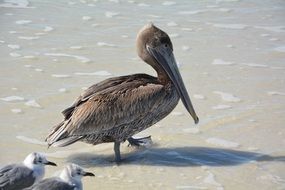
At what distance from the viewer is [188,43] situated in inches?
410

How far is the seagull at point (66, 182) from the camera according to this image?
544 cm

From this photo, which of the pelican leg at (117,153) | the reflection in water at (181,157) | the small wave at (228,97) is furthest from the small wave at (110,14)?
the pelican leg at (117,153)

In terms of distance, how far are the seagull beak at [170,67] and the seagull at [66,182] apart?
5.63 feet

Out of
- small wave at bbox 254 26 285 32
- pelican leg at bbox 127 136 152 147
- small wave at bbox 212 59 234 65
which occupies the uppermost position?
small wave at bbox 254 26 285 32

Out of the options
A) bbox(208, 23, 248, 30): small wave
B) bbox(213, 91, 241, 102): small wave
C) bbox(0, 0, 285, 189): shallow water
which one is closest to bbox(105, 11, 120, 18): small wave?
bbox(0, 0, 285, 189): shallow water

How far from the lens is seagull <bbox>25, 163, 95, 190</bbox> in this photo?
5.44 meters

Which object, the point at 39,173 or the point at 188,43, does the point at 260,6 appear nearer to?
the point at 188,43

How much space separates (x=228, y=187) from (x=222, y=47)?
439cm

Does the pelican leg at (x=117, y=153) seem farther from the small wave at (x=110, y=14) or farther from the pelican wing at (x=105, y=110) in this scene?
the small wave at (x=110, y=14)

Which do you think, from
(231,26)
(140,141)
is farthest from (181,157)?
(231,26)

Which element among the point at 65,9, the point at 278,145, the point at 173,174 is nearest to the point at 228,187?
the point at 173,174

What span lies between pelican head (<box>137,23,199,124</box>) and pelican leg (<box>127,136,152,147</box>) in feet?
1.69

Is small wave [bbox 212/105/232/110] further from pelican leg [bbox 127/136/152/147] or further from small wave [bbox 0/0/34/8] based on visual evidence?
small wave [bbox 0/0/34/8]

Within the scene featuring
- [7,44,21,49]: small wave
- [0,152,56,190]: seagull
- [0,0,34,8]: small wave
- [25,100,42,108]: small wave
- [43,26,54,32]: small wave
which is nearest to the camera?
[0,152,56,190]: seagull
